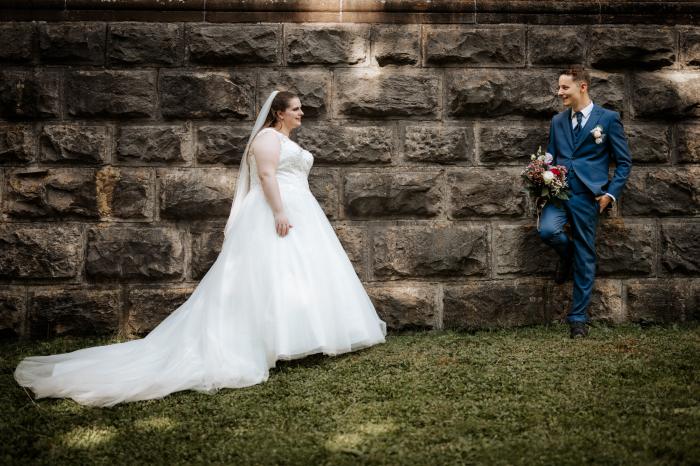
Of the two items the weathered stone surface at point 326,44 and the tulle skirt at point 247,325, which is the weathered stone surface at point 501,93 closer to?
the weathered stone surface at point 326,44

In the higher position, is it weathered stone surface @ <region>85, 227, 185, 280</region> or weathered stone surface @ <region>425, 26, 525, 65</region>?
weathered stone surface @ <region>425, 26, 525, 65</region>

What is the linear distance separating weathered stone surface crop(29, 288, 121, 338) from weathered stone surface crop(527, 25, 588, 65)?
4.79 meters

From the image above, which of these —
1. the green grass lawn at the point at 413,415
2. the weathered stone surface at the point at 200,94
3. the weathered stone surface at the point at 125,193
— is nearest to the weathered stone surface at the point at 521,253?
the green grass lawn at the point at 413,415

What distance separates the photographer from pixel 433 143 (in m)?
5.92

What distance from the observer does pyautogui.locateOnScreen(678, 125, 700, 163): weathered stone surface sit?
6031 millimetres

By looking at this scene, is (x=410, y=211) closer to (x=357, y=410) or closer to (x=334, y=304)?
(x=334, y=304)

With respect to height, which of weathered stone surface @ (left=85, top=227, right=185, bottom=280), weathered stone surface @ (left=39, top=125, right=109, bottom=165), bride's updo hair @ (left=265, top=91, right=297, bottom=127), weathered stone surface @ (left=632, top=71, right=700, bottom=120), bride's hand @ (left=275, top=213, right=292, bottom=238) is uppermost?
weathered stone surface @ (left=632, top=71, right=700, bottom=120)

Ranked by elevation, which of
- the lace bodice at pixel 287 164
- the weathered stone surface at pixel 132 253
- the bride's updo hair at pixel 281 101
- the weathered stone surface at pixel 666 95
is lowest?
the weathered stone surface at pixel 132 253

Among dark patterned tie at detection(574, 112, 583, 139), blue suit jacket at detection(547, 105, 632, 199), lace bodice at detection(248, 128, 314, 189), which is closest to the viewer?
lace bodice at detection(248, 128, 314, 189)

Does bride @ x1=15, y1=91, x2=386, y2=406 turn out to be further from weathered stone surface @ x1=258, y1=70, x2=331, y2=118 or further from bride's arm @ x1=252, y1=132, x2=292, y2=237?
weathered stone surface @ x1=258, y1=70, x2=331, y2=118

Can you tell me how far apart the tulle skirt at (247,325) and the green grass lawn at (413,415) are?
14 centimetres

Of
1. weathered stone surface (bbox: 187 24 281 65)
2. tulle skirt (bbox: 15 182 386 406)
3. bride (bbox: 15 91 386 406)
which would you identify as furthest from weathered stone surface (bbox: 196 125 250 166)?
tulle skirt (bbox: 15 182 386 406)

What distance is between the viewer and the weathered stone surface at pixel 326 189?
5.88 m

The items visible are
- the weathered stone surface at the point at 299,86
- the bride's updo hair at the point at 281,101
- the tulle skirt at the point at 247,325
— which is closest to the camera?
the tulle skirt at the point at 247,325
